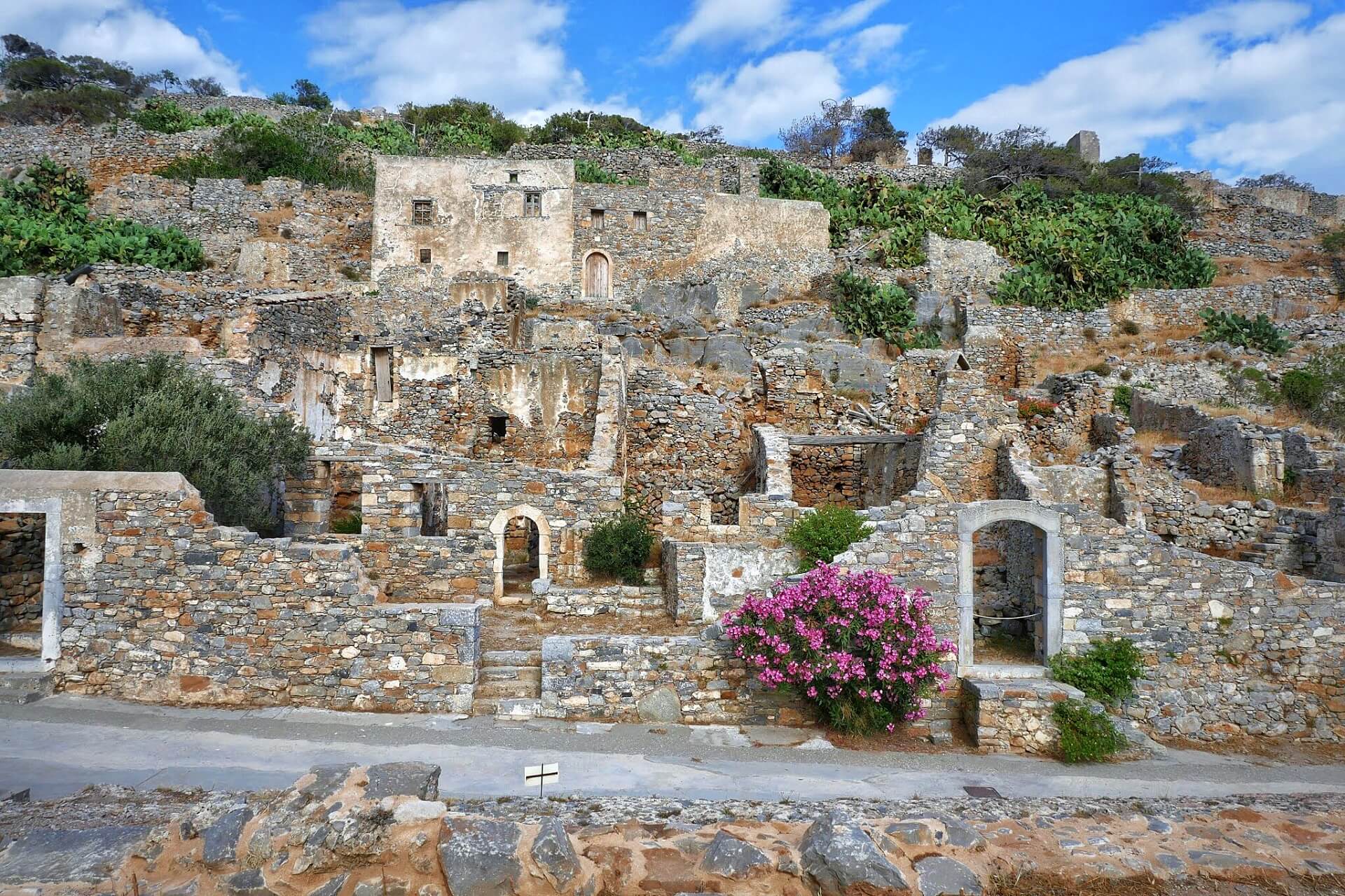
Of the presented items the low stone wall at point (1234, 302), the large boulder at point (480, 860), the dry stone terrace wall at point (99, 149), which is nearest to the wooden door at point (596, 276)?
the low stone wall at point (1234, 302)

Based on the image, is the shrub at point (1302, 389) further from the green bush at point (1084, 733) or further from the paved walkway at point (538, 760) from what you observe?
the green bush at point (1084, 733)

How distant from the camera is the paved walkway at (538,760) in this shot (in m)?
7.53

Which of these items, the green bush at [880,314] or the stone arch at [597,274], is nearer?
the green bush at [880,314]

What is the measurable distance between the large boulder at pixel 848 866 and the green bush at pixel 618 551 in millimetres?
9298

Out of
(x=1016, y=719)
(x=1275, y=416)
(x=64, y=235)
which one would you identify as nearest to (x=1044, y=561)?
(x=1016, y=719)

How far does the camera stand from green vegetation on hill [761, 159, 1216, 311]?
29484 millimetres

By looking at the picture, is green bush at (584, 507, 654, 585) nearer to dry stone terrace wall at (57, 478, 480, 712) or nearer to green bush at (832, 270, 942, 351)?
dry stone terrace wall at (57, 478, 480, 712)

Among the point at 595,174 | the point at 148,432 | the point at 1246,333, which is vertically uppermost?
the point at 595,174

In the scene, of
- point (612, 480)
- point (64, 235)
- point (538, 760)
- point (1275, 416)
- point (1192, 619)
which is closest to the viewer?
point (538, 760)

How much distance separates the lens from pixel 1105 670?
1022 centimetres

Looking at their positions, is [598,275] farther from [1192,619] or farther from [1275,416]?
[1192,619]

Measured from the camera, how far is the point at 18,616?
11133mm

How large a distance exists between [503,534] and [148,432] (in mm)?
5679

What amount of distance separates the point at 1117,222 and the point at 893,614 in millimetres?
30975
